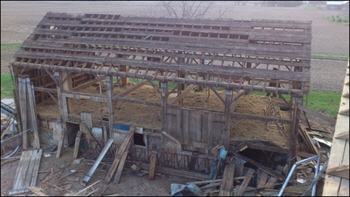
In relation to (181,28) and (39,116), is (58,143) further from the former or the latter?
(181,28)

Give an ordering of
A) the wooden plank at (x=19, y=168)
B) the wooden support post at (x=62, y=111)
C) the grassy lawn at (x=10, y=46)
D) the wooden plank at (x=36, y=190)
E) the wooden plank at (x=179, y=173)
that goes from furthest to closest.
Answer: the grassy lawn at (x=10, y=46)
the wooden support post at (x=62, y=111)
the wooden plank at (x=179, y=173)
the wooden plank at (x=19, y=168)
the wooden plank at (x=36, y=190)

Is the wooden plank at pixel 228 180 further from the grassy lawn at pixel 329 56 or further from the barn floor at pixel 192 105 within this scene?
the grassy lawn at pixel 329 56

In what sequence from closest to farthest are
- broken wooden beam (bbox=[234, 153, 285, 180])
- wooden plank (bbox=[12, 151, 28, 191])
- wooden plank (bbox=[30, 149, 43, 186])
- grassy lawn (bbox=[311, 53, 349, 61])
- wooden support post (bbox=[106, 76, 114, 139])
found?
broken wooden beam (bbox=[234, 153, 285, 180])
wooden plank (bbox=[12, 151, 28, 191])
wooden plank (bbox=[30, 149, 43, 186])
wooden support post (bbox=[106, 76, 114, 139])
grassy lawn (bbox=[311, 53, 349, 61])

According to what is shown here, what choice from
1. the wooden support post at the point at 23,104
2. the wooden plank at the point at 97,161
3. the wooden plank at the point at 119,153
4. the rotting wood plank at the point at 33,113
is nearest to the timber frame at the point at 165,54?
the wooden support post at the point at 23,104

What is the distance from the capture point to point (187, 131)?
48.3 feet

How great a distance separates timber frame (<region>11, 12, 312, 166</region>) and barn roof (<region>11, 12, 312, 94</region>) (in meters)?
0.04

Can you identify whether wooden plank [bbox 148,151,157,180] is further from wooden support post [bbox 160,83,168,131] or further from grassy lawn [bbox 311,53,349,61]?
grassy lawn [bbox 311,53,349,61]

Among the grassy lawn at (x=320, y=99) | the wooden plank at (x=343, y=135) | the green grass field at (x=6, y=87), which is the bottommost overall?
the grassy lawn at (x=320, y=99)

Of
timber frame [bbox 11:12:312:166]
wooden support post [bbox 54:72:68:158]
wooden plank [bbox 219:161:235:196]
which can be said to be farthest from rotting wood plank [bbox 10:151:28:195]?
wooden plank [bbox 219:161:235:196]

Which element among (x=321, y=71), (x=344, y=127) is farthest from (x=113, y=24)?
(x=321, y=71)

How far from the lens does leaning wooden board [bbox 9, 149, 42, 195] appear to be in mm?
13913

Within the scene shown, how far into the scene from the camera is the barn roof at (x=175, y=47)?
45.8 ft

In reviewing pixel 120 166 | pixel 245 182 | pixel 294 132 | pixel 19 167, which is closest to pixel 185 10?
pixel 120 166

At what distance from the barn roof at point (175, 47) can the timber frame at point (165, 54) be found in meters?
0.04
